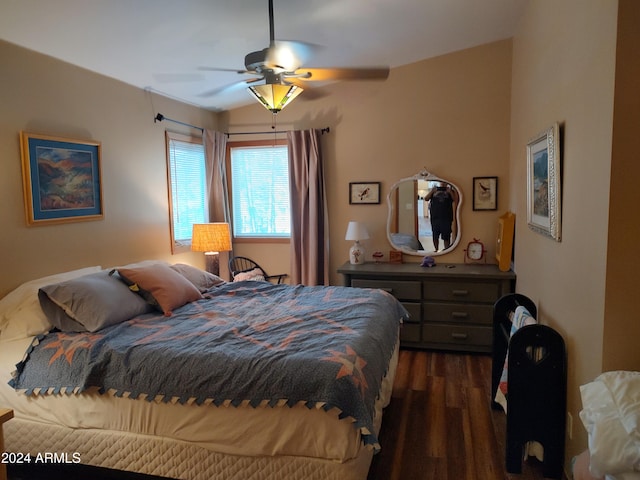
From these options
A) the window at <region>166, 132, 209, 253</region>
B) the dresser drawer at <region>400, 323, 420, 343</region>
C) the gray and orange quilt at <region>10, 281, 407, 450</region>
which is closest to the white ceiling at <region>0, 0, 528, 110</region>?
the window at <region>166, 132, 209, 253</region>

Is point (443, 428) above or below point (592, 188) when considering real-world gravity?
below

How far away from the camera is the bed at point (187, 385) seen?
206cm

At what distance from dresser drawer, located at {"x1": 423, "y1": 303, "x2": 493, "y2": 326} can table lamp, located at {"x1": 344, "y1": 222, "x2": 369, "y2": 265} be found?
835mm

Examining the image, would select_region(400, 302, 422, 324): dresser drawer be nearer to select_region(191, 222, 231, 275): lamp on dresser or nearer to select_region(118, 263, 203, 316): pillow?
select_region(191, 222, 231, 275): lamp on dresser

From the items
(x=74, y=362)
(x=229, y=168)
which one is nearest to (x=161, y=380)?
(x=74, y=362)

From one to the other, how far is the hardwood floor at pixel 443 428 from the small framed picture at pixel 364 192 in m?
1.73

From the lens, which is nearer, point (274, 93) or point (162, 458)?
point (162, 458)

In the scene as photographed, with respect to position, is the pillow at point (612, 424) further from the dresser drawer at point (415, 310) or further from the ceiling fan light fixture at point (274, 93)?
the dresser drawer at point (415, 310)

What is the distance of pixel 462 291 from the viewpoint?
4.18 metres

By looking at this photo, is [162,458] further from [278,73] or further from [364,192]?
[364,192]

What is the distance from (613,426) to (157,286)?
2622 mm

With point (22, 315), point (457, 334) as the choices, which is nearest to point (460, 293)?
point (457, 334)

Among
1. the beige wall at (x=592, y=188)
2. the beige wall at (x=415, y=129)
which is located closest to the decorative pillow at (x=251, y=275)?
the beige wall at (x=415, y=129)

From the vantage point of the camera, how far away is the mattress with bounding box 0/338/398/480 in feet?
6.70
